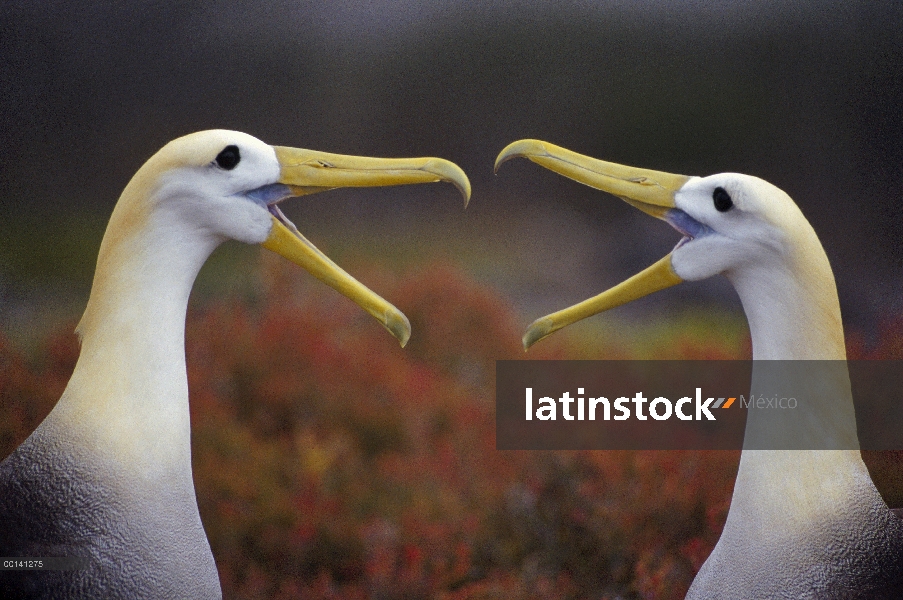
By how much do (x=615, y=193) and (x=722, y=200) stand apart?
0.77 ft

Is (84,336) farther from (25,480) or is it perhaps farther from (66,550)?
(66,550)

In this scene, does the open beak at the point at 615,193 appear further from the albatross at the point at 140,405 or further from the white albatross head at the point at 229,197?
the albatross at the point at 140,405

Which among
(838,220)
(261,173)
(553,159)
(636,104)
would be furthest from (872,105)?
(261,173)

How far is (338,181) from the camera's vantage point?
2014mm

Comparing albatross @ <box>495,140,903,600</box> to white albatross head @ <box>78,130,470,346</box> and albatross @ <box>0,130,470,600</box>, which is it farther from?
albatross @ <box>0,130,470,600</box>

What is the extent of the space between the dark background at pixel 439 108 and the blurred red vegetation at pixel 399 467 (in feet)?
0.48

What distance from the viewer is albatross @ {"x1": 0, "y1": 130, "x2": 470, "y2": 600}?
1.92 meters

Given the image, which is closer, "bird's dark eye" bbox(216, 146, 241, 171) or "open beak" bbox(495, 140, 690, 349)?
"bird's dark eye" bbox(216, 146, 241, 171)

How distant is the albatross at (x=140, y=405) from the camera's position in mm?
1925

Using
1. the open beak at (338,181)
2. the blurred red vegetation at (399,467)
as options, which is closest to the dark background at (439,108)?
the blurred red vegetation at (399,467)

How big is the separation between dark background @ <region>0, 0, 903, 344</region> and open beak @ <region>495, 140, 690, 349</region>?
187 millimetres
